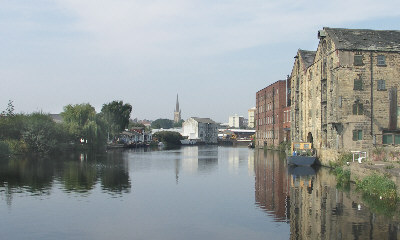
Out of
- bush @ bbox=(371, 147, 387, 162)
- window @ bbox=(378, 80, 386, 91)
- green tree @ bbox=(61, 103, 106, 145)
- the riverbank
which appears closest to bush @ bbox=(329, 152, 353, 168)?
bush @ bbox=(371, 147, 387, 162)

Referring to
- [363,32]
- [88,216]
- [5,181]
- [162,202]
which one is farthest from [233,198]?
[363,32]

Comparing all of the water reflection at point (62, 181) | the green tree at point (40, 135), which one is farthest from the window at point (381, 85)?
the green tree at point (40, 135)

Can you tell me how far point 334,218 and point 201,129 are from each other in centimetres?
14477

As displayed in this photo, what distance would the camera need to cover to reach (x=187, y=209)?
65.0ft

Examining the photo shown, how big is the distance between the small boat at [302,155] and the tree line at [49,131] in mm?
33692

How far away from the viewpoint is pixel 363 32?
136 ft

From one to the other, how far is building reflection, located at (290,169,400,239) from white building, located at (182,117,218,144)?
442 ft

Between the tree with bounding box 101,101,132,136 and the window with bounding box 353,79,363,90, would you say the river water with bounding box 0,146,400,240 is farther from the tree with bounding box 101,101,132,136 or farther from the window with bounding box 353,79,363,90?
the tree with bounding box 101,101,132,136

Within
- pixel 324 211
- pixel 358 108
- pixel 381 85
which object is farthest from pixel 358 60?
pixel 324 211

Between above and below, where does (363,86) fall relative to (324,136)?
above

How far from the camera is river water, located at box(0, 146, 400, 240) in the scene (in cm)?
1526

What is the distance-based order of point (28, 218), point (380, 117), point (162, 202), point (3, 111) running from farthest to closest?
point (3, 111) → point (380, 117) → point (162, 202) → point (28, 218)

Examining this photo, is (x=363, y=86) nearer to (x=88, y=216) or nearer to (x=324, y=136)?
(x=324, y=136)

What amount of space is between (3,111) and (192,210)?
53.5 m
